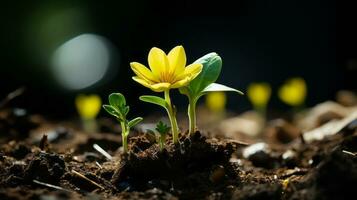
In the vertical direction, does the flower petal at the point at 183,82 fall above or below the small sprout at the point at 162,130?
above

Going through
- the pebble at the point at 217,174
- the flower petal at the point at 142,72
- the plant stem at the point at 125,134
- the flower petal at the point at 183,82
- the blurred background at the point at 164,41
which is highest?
the flower petal at the point at 142,72

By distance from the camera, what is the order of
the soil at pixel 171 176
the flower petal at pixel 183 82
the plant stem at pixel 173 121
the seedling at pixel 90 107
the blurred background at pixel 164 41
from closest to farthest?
the soil at pixel 171 176 → the flower petal at pixel 183 82 → the plant stem at pixel 173 121 → the seedling at pixel 90 107 → the blurred background at pixel 164 41

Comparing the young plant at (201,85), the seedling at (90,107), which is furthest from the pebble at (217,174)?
the seedling at (90,107)

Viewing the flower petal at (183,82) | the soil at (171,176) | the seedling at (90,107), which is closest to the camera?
the soil at (171,176)

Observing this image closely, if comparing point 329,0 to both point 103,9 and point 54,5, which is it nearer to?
point 103,9

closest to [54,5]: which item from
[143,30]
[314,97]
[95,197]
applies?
[143,30]

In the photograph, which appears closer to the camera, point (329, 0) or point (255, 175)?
point (255, 175)

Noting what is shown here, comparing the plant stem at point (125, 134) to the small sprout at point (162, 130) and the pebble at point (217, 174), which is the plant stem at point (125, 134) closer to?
the small sprout at point (162, 130)
